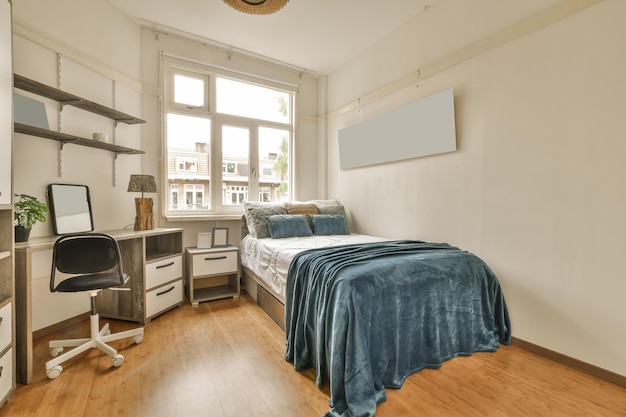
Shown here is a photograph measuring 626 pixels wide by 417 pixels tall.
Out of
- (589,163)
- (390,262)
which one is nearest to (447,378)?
(390,262)

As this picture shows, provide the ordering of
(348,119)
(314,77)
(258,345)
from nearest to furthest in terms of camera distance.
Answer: (258,345) < (348,119) < (314,77)

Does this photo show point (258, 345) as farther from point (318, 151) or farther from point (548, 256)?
point (318, 151)

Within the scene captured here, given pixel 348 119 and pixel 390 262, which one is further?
pixel 348 119

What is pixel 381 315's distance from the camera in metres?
1.62

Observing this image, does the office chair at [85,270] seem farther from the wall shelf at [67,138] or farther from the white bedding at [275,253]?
the white bedding at [275,253]

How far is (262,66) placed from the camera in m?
3.82

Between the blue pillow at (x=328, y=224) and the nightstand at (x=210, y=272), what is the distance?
0.95 meters

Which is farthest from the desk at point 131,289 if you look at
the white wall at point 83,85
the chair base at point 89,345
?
the white wall at point 83,85

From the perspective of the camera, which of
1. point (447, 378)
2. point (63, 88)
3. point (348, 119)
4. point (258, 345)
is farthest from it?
point (348, 119)

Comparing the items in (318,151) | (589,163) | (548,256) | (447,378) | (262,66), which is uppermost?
(262,66)

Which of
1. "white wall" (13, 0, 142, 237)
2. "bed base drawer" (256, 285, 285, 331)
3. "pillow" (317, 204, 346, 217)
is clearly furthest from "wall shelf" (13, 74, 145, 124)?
"pillow" (317, 204, 346, 217)

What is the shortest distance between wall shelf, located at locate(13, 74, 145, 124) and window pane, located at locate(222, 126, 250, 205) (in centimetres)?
107

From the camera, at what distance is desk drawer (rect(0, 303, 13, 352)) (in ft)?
4.83

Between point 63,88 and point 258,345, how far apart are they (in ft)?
8.75
